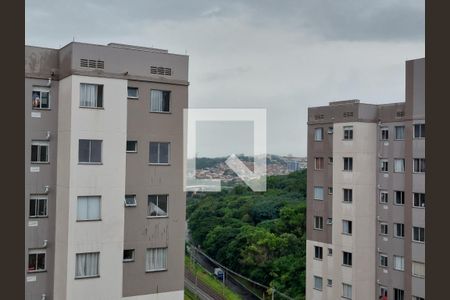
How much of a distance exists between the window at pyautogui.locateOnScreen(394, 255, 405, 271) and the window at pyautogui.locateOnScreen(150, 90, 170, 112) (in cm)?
363

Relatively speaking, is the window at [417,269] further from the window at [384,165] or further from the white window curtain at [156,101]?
the white window curtain at [156,101]

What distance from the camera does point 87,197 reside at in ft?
11.0

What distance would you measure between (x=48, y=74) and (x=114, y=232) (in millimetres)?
1156

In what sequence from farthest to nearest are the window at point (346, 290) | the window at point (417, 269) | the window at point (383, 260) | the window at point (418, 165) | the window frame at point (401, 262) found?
the window at point (346, 290)
the window at point (383, 260)
the window frame at point (401, 262)
the window at point (418, 165)
the window at point (417, 269)

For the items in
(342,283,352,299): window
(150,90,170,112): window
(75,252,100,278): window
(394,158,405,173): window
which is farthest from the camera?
(342,283,352,299): window

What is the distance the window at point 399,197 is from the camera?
234 inches

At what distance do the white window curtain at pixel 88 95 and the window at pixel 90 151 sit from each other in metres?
0.25

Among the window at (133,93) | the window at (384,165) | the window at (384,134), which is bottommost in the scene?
the window at (384,165)

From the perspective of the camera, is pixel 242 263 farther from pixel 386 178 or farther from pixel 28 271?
pixel 28 271

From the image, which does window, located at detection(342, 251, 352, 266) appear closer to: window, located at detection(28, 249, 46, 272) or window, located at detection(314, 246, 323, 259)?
window, located at detection(314, 246, 323, 259)

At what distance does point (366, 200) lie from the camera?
623 centimetres

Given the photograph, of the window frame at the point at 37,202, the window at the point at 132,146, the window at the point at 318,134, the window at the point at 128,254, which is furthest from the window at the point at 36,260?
the window at the point at 318,134

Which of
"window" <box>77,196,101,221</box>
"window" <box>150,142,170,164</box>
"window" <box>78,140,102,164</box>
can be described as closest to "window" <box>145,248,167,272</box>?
"window" <box>77,196,101,221</box>

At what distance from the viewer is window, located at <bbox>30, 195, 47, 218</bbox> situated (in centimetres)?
342
